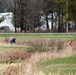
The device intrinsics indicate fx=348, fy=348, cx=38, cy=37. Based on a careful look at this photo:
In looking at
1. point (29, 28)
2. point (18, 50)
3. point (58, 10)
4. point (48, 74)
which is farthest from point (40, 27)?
point (48, 74)

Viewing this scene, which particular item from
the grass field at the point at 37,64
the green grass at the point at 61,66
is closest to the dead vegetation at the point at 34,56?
the grass field at the point at 37,64

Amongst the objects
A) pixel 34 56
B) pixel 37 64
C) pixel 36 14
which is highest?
pixel 36 14

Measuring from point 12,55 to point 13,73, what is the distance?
500 inches

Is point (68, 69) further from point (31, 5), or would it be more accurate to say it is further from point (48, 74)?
point (31, 5)

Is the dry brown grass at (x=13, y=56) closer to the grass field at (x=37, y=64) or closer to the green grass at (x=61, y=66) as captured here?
the grass field at (x=37, y=64)

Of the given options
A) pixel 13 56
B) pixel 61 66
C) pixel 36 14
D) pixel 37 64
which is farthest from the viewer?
pixel 36 14

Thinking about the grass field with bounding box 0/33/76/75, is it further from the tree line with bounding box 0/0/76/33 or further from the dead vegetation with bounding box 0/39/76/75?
the tree line with bounding box 0/0/76/33

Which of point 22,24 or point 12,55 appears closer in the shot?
point 12,55

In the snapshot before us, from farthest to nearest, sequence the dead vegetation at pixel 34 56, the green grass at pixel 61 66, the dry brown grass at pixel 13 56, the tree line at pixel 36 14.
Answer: the tree line at pixel 36 14 < the dry brown grass at pixel 13 56 < the green grass at pixel 61 66 < the dead vegetation at pixel 34 56

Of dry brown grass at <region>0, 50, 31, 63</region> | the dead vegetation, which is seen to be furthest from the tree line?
dry brown grass at <region>0, 50, 31, 63</region>

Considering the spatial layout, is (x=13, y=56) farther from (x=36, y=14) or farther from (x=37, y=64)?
(x=36, y=14)

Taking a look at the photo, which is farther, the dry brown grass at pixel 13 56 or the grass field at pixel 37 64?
the dry brown grass at pixel 13 56

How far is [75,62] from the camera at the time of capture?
20453mm

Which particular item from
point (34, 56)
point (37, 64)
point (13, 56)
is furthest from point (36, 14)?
point (37, 64)
